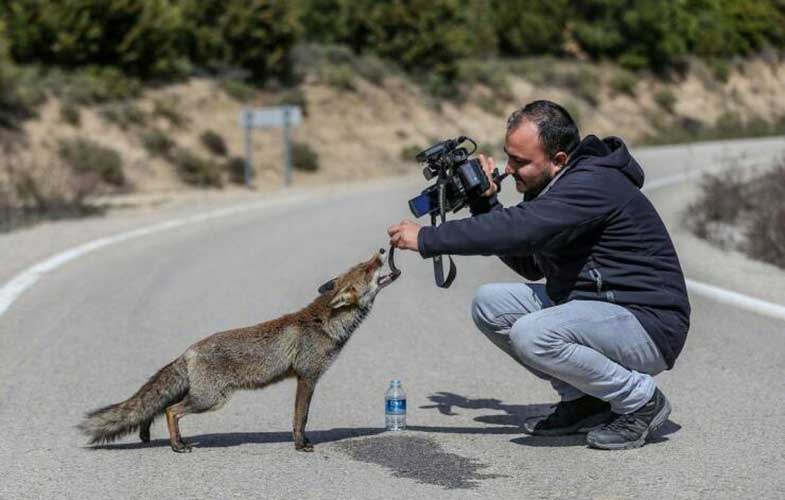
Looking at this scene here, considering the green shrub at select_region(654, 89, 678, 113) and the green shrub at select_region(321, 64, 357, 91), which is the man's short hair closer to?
the green shrub at select_region(321, 64, 357, 91)

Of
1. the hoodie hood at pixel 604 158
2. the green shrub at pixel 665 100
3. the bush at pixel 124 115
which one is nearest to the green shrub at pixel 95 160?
the bush at pixel 124 115

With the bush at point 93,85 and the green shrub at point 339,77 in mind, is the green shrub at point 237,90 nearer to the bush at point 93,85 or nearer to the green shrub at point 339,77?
the bush at point 93,85

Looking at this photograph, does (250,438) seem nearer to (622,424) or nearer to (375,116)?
(622,424)

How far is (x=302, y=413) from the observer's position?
6.70 meters

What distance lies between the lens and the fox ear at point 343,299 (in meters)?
6.71

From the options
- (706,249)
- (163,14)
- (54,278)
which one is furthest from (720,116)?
(54,278)

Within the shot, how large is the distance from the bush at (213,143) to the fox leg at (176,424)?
31140 millimetres

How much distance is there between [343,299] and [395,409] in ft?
2.57

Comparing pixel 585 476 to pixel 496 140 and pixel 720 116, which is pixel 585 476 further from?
pixel 720 116

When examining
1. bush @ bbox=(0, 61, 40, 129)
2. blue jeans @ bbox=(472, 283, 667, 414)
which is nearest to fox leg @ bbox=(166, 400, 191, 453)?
blue jeans @ bbox=(472, 283, 667, 414)

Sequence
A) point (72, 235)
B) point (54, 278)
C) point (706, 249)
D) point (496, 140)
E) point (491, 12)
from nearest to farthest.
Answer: point (54, 278)
point (706, 249)
point (72, 235)
point (496, 140)
point (491, 12)

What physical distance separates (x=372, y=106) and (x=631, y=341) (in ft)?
129

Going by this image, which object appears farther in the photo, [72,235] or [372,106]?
[372,106]

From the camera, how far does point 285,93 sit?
4372cm
